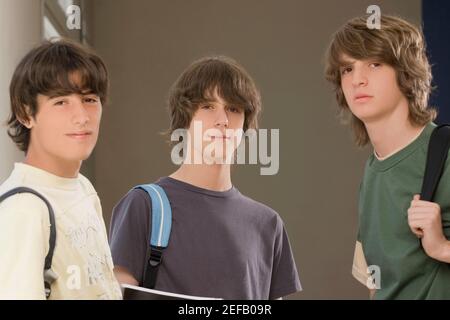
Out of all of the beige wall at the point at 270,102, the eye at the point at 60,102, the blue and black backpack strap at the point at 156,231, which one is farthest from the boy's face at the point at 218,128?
the beige wall at the point at 270,102

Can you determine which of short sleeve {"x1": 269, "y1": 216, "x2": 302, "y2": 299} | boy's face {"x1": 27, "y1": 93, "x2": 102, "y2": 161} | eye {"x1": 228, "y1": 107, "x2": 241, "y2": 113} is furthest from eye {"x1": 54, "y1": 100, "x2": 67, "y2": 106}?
short sleeve {"x1": 269, "y1": 216, "x2": 302, "y2": 299}

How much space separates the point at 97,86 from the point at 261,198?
121 cm

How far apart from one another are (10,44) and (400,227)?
875 mm

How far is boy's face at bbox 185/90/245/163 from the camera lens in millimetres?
1496

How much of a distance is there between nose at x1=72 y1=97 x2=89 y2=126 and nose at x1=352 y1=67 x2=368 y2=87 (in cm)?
48

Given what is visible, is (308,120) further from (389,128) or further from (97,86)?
(97,86)

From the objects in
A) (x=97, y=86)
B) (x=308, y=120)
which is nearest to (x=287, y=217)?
(x=308, y=120)

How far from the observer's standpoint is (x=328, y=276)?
2697 millimetres

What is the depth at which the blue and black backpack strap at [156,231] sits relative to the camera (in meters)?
1.41

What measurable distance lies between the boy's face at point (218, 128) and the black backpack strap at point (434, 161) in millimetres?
336

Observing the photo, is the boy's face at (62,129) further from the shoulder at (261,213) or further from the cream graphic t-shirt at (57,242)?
the shoulder at (261,213)

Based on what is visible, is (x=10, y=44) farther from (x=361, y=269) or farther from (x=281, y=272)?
(x=361, y=269)

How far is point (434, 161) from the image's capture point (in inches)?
55.0

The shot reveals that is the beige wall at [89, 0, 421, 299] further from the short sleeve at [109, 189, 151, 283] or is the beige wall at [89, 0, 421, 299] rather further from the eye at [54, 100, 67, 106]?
the eye at [54, 100, 67, 106]
